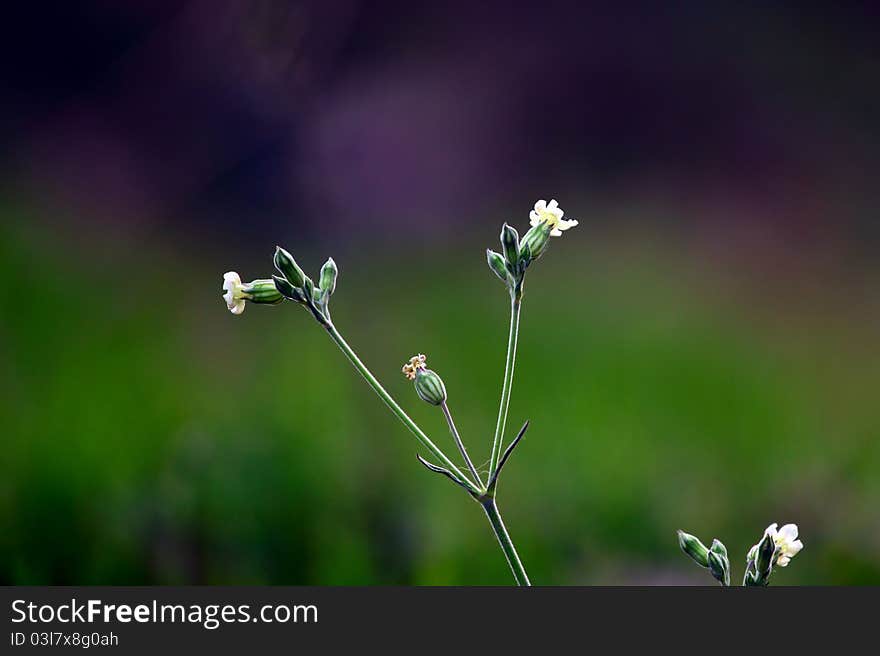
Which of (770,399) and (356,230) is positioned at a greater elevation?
(356,230)

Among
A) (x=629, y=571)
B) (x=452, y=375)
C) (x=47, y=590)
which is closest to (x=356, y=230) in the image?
(x=452, y=375)

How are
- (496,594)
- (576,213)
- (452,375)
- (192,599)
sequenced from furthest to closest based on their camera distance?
(576,213), (452,375), (192,599), (496,594)

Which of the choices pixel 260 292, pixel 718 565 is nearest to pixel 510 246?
pixel 260 292

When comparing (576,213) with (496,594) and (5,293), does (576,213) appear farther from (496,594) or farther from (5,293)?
(496,594)

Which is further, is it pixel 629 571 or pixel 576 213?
pixel 576 213

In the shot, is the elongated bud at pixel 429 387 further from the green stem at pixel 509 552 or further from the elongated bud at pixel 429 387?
the green stem at pixel 509 552

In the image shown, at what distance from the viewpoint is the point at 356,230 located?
11.8ft

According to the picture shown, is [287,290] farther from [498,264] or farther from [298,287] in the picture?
[498,264]

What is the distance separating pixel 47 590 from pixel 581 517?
4.31 ft

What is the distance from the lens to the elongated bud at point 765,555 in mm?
899

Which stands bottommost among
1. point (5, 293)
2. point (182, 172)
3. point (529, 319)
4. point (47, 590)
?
point (47, 590)

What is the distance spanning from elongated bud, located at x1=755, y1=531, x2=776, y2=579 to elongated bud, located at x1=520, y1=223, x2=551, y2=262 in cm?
42

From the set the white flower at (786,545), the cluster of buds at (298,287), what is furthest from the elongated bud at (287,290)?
A: the white flower at (786,545)

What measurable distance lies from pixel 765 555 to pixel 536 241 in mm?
450
